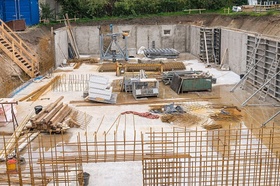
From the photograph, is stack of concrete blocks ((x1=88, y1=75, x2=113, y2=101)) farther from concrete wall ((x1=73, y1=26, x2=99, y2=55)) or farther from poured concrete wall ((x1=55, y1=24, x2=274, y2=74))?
concrete wall ((x1=73, y1=26, x2=99, y2=55))

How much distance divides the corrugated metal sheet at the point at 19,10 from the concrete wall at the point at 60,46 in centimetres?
370

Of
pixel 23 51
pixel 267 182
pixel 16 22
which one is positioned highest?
pixel 16 22

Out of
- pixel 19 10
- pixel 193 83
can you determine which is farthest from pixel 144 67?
pixel 19 10

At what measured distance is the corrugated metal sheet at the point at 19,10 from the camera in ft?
108

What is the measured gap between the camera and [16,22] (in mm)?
29672

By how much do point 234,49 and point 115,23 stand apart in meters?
16.7

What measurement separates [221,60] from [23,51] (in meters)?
14.1

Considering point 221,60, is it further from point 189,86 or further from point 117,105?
point 117,105

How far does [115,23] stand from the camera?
127 feet

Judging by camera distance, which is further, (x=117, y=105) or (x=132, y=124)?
(x=117, y=105)

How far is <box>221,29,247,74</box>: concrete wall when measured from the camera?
2334cm

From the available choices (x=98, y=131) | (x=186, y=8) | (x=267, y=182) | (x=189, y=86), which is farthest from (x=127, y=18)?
(x=267, y=182)

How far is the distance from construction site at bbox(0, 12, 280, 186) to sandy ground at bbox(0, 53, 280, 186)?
0.04 metres

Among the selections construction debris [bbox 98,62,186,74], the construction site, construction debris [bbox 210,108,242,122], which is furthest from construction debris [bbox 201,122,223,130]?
construction debris [bbox 98,62,186,74]
